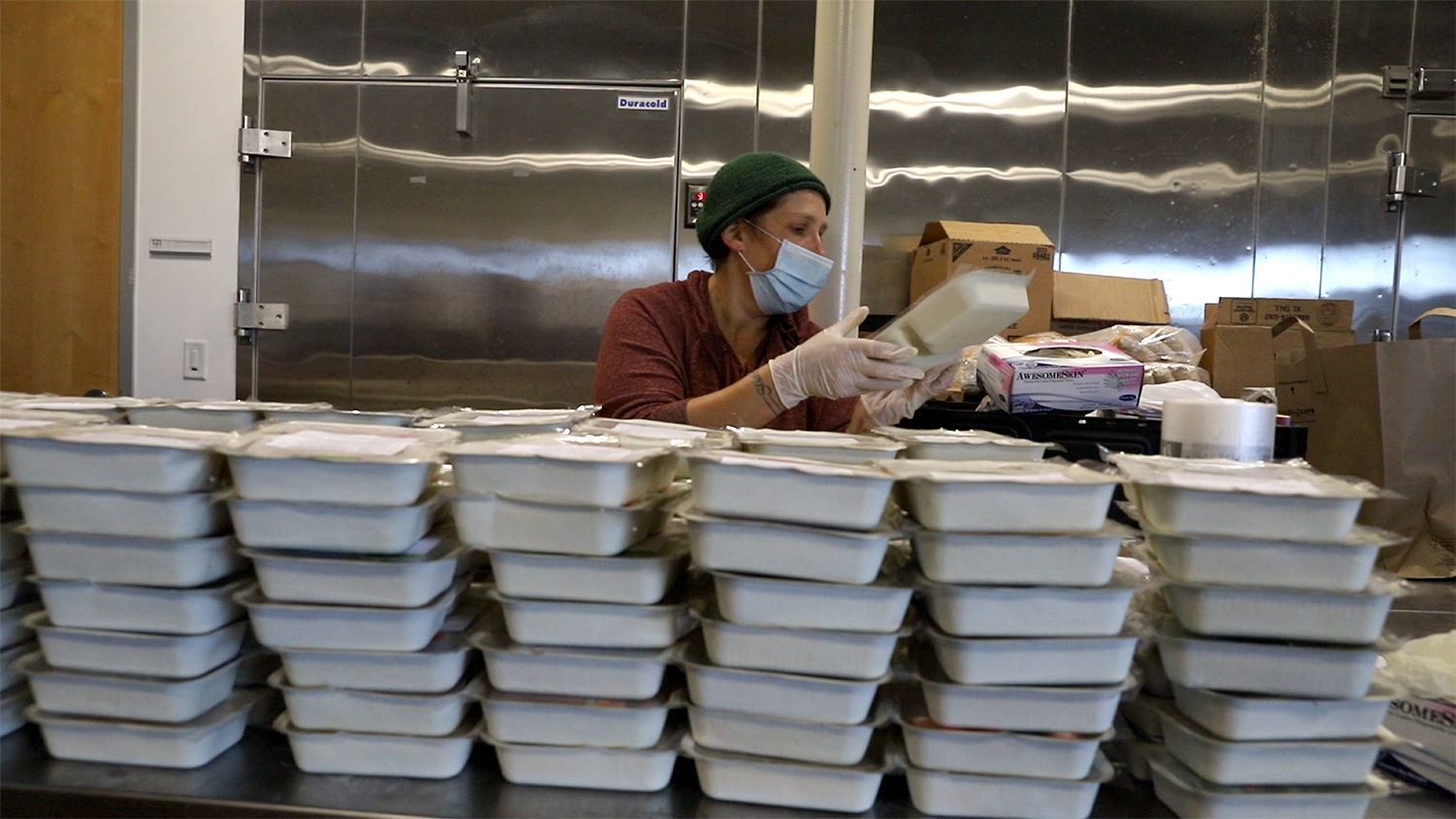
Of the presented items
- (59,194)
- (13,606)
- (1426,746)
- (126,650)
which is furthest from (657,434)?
(59,194)

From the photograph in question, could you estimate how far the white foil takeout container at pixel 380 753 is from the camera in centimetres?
86

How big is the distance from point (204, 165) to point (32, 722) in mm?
3654

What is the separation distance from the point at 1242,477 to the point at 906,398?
122 cm

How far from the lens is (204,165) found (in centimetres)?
403

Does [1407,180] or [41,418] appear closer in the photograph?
[41,418]

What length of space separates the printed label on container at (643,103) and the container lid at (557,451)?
3.21 metres

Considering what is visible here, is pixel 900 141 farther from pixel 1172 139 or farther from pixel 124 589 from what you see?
pixel 124 589

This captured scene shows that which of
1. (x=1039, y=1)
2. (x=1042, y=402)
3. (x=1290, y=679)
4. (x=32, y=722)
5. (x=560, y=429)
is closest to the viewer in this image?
(x=1290, y=679)

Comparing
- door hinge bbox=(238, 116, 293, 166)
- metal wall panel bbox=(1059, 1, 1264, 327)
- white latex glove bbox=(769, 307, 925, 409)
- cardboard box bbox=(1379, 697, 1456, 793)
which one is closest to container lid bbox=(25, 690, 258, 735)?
cardboard box bbox=(1379, 697, 1456, 793)

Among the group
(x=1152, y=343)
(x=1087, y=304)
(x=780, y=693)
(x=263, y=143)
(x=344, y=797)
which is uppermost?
(x=263, y=143)

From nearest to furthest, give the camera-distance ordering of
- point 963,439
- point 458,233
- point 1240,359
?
point 963,439 < point 1240,359 < point 458,233

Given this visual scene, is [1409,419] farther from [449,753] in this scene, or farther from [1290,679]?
[449,753]

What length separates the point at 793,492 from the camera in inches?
31.5

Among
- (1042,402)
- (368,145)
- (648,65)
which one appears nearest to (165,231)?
(368,145)
